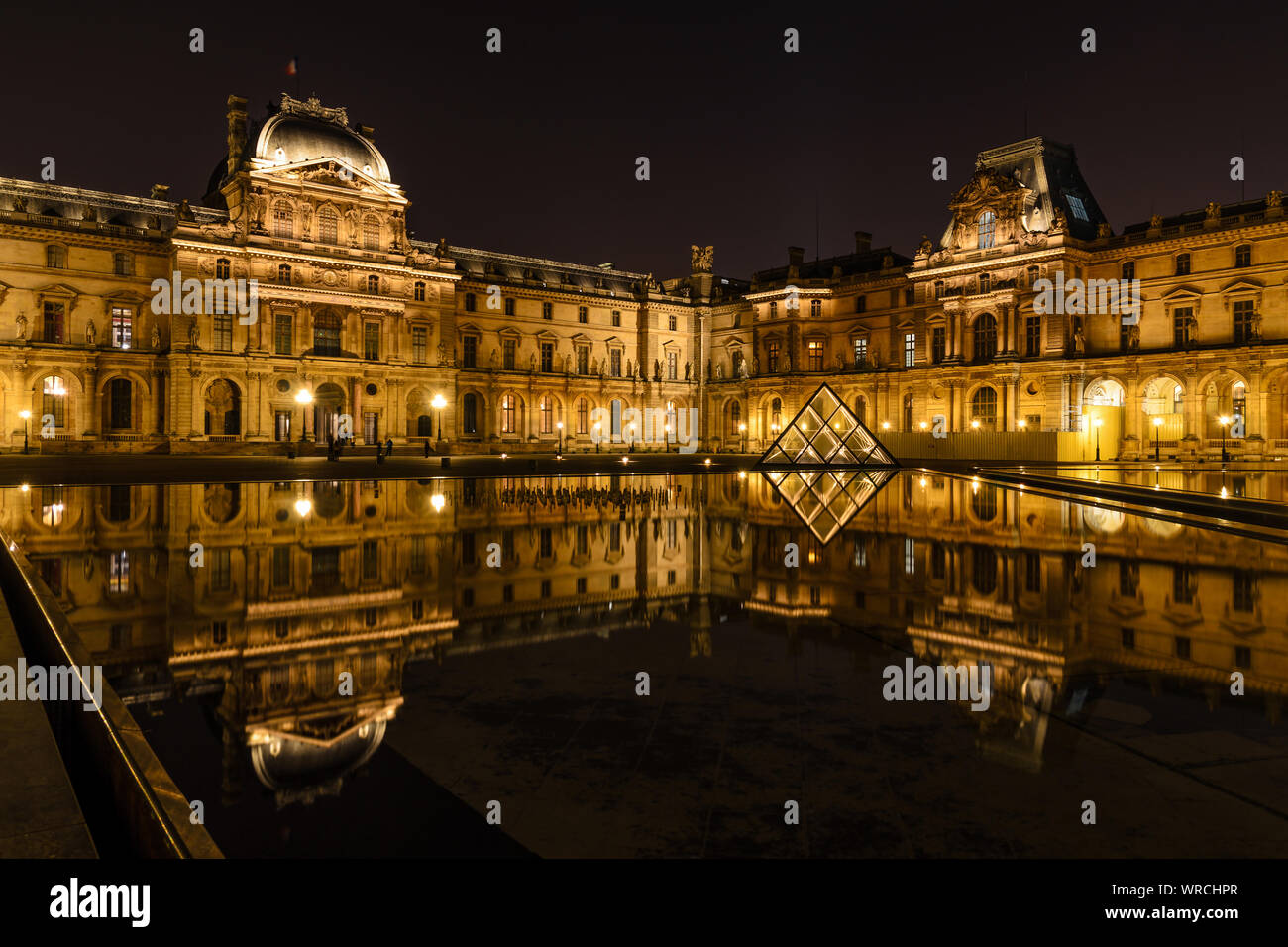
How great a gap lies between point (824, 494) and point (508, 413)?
4511cm

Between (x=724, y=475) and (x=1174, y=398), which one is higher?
(x=1174, y=398)

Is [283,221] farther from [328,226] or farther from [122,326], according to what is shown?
[122,326]

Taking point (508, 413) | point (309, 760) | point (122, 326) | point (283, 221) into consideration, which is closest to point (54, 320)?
point (122, 326)

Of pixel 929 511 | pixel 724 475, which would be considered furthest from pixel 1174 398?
pixel 929 511

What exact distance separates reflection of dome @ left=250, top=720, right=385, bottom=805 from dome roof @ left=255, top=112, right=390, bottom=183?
184 ft

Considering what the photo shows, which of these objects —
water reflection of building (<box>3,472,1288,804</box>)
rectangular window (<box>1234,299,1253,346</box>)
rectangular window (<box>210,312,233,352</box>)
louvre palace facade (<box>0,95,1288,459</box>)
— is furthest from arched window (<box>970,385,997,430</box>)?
rectangular window (<box>210,312,233,352</box>)

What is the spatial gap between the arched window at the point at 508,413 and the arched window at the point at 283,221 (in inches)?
744

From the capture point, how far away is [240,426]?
50344mm

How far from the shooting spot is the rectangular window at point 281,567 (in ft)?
29.4

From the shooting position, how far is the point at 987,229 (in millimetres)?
55250

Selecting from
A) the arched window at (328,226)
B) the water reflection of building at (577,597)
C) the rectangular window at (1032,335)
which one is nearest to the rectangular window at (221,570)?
the water reflection of building at (577,597)
